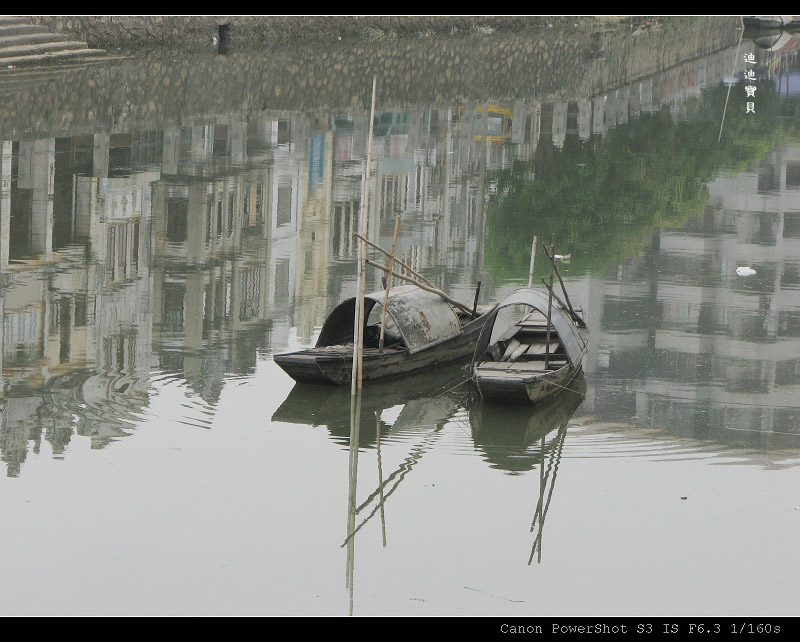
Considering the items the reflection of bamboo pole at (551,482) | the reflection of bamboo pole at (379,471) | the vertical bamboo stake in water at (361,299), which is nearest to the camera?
the reflection of bamboo pole at (551,482)

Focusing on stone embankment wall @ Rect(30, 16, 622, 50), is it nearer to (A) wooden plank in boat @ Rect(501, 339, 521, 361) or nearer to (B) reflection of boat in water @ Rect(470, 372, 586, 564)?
(A) wooden plank in boat @ Rect(501, 339, 521, 361)

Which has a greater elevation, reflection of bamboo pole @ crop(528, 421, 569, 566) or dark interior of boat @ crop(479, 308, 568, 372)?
dark interior of boat @ crop(479, 308, 568, 372)

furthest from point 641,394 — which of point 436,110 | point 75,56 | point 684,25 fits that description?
point 684,25

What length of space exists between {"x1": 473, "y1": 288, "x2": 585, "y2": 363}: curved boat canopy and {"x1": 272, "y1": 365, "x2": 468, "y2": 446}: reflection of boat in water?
0.92m

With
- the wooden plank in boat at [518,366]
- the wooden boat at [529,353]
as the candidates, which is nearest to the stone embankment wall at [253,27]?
the wooden boat at [529,353]

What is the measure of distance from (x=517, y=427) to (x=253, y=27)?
4725cm

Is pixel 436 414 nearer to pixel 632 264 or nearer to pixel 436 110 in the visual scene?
pixel 632 264

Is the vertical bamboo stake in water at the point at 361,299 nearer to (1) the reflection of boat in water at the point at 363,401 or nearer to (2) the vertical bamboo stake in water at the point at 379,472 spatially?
(1) the reflection of boat in water at the point at 363,401

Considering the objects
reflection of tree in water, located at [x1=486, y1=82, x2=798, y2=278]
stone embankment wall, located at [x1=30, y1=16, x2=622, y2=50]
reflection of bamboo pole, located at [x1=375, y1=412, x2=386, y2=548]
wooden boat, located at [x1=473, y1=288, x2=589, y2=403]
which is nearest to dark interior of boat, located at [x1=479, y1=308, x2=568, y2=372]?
wooden boat, located at [x1=473, y1=288, x2=589, y2=403]

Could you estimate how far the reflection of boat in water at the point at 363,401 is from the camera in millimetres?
20500

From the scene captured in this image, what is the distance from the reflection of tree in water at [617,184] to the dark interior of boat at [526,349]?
23.5ft

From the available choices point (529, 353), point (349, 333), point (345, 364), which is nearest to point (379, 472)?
point (345, 364)

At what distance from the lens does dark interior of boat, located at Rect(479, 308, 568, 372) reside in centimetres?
2117
